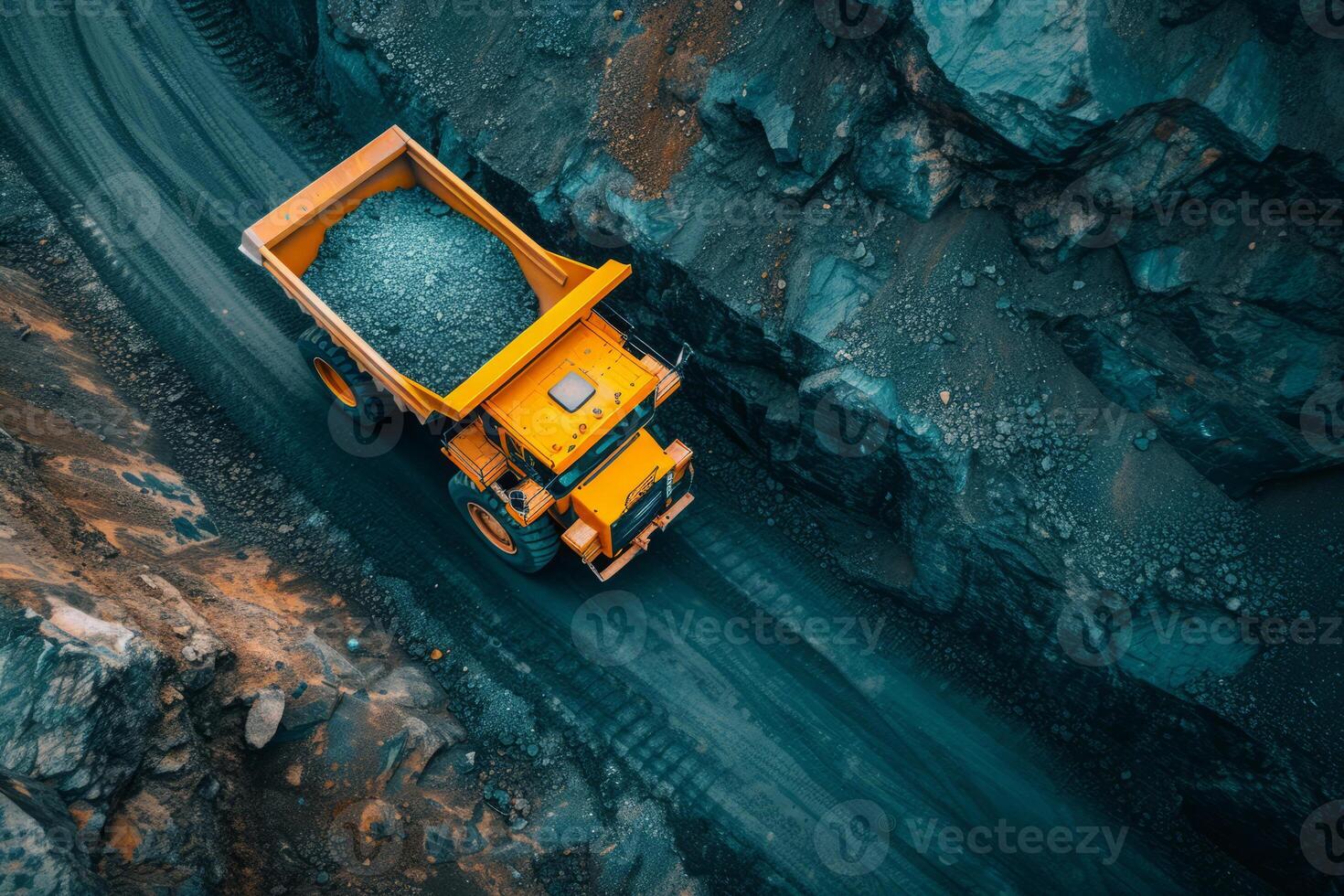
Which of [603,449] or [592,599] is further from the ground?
[603,449]

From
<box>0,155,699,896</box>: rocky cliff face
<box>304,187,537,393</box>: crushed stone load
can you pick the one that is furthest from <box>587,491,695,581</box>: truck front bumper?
<box>304,187,537,393</box>: crushed stone load

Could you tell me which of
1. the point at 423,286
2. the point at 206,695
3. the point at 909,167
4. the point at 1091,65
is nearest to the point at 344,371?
the point at 423,286

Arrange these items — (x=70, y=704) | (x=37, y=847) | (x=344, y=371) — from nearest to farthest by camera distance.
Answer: (x=37, y=847) → (x=70, y=704) → (x=344, y=371)

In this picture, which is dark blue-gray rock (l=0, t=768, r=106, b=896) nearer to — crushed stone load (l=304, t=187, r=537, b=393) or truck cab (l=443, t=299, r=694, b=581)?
A: truck cab (l=443, t=299, r=694, b=581)

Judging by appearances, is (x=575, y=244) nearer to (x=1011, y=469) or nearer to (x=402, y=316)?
(x=402, y=316)

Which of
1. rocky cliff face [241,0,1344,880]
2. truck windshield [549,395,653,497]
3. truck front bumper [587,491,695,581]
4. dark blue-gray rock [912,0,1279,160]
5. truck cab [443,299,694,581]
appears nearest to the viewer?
dark blue-gray rock [912,0,1279,160]

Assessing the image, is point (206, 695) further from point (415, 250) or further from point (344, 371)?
point (415, 250)

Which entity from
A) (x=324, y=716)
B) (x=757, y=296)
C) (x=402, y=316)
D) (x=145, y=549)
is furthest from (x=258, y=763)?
(x=757, y=296)

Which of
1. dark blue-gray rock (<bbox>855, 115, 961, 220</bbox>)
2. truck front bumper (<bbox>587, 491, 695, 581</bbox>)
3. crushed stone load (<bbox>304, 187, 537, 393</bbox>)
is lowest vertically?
truck front bumper (<bbox>587, 491, 695, 581</bbox>)
